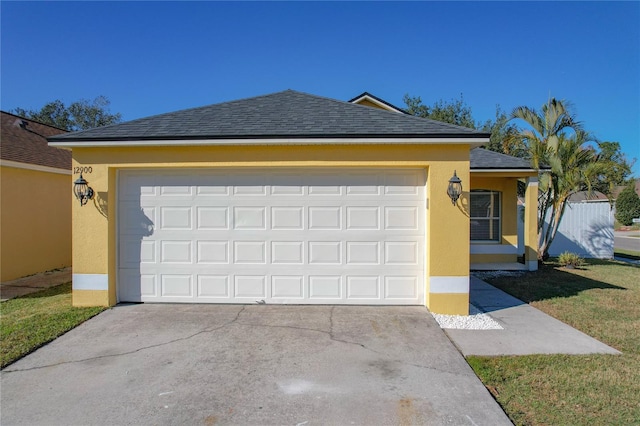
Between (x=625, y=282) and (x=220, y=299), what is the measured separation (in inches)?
406

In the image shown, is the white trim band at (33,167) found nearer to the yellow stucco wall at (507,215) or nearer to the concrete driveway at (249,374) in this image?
the concrete driveway at (249,374)

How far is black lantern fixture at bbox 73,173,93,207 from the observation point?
21.1ft

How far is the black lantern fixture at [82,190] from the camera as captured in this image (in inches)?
253

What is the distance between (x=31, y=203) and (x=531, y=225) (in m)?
14.4

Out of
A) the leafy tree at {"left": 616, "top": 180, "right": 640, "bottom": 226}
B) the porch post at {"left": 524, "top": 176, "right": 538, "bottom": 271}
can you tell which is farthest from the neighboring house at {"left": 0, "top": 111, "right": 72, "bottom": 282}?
the leafy tree at {"left": 616, "top": 180, "right": 640, "bottom": 226}

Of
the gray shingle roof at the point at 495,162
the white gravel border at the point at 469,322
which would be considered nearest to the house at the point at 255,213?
the white gravel border at the point at 469,322

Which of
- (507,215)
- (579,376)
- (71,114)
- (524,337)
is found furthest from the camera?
(71,114)

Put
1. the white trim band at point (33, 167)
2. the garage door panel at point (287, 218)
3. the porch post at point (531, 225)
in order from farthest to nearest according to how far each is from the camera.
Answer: the porch post at point (531, 225)
the white trim band at point (33, 167)
the garage door panel at point (287, 218)

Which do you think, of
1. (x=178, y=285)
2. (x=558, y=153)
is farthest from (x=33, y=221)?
(x=558, y=153)

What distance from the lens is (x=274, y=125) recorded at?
21.7 feet

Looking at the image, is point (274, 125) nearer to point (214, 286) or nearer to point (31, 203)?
point (214, 286)

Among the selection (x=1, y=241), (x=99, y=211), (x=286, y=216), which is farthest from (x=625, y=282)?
(x=1, y=241)

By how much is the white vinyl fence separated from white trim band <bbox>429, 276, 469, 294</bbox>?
1044 centimetres

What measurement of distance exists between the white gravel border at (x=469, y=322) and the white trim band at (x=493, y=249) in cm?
552
